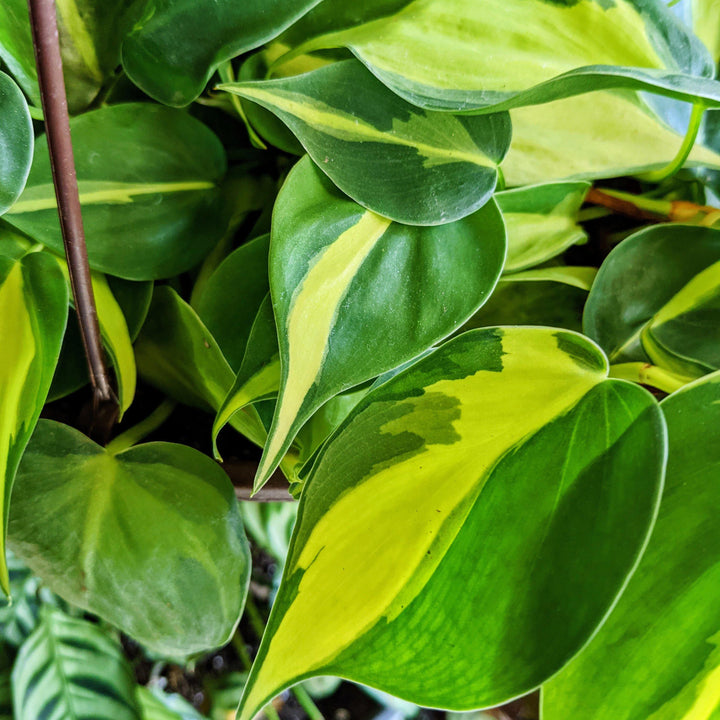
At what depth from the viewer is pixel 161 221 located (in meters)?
0.37

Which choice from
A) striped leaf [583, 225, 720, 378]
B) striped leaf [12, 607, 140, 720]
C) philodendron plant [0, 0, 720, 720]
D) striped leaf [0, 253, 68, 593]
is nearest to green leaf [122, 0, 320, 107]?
philodendron plant [0, 0, 720, 720]

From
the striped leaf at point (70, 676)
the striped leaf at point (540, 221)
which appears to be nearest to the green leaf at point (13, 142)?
the striped leaf at point (540, 221)

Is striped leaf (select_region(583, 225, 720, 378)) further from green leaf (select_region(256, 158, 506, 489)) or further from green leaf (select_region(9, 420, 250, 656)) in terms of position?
green leaf (select_region(9, 420, 250, 656))

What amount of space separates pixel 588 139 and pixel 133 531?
0.35 metres

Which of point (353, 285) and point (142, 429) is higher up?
point (353, 285)

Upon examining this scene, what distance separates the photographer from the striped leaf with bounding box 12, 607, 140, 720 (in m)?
0.55

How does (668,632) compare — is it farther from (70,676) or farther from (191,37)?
(70,676)

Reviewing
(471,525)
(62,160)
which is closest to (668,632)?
(471,525)

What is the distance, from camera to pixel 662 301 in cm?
39

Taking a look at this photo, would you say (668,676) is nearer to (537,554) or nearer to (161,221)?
(537,554)

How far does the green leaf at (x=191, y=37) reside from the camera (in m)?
0.30

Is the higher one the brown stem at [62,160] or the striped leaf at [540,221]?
the brown stem at [62,160]

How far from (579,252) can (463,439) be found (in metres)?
0.24

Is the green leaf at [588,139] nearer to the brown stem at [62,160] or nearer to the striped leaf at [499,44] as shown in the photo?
the striped leaf at [499,44]
